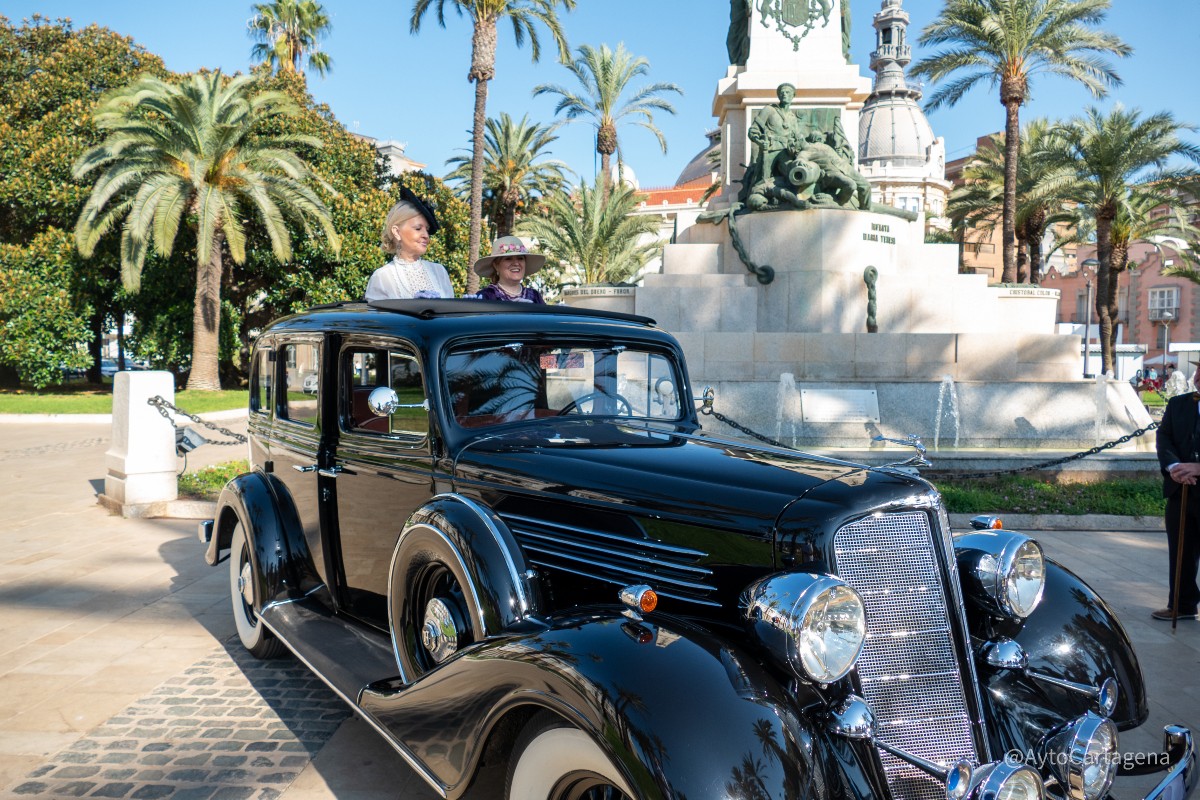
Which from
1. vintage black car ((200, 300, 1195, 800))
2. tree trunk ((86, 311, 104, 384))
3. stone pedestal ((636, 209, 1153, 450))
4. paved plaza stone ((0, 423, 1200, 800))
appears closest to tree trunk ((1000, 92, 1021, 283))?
stone pedestal ((636, 209, 1153, 450))

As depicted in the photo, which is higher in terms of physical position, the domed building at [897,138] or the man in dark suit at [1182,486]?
the domed building at [897,138]

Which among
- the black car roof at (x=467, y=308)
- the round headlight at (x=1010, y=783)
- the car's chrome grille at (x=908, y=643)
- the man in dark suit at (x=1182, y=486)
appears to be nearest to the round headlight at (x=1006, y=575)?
the car's chrome grille at (x=908, y=643)

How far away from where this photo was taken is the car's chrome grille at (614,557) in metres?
2.64

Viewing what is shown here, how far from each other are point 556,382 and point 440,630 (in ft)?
3.94

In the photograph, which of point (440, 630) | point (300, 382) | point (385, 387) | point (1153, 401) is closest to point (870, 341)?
point (300, 382)

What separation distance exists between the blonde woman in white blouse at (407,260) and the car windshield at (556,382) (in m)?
1.40

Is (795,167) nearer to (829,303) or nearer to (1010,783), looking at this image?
(829,303)

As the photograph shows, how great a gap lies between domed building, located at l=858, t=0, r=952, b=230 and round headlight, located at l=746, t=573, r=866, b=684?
73951 millimetres

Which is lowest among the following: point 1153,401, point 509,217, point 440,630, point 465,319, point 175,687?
point 175,687

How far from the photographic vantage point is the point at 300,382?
4441 millimetres

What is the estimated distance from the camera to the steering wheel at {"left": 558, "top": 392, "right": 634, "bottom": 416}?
373cm

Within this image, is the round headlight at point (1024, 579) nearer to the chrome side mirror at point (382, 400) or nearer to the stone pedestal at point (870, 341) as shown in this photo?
the chrome side mirror at point (382, 400)

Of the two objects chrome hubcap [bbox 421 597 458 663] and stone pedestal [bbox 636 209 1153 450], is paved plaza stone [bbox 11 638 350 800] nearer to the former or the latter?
chrome hubcap [bbox 421 597 458 663]

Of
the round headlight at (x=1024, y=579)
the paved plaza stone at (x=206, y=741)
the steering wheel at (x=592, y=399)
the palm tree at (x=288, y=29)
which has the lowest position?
the paved plaza stone at (x=206, y=741)
